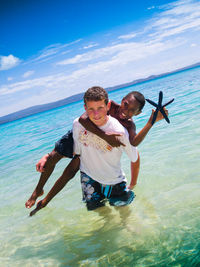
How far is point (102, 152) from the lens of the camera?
316 centimetres

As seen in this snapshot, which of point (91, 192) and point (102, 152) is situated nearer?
point (102, 152)

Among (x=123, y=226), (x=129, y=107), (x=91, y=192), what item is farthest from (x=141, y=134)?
(x=123, y=226)

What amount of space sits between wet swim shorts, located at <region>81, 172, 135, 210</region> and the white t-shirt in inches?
2.8

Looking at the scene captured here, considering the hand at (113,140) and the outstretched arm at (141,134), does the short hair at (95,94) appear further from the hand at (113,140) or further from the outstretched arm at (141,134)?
the outstretched arm at (141,134)

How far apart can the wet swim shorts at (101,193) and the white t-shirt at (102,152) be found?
0.07m

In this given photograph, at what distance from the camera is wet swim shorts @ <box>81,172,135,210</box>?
3.36m

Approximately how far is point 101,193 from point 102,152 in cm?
62

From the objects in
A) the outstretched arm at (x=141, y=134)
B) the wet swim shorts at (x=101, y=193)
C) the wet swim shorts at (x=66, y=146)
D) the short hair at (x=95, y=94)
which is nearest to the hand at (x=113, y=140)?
the outstretched arm at (x=141, y=134)

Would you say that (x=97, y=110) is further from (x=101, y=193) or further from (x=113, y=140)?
(x=101, y=193)

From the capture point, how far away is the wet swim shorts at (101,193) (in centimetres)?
336

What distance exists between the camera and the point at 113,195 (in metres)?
3.39

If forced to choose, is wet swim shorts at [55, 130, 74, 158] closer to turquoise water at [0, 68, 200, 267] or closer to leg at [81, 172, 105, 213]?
leg at [81, 172, 105, 213]

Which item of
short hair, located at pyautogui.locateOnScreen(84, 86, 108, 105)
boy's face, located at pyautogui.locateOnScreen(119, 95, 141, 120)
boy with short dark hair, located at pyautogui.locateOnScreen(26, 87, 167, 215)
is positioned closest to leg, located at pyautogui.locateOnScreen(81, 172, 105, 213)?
boy with short dark hair, located at pyautogui.locateOnScreen(26, 87, 167, 215)

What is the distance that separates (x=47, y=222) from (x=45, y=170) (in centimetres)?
142
